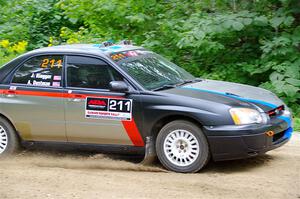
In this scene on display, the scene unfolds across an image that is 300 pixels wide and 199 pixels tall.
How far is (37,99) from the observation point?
286 inches

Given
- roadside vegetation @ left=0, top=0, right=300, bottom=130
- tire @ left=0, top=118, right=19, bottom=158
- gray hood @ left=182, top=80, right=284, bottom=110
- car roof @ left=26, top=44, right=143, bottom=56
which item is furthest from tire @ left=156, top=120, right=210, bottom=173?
roadside vegetation @ left=0, top=0, right=300, bottom=130

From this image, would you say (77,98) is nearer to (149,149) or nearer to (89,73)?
(89,73)

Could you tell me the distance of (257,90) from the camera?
756 cm

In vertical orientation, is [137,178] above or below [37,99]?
below

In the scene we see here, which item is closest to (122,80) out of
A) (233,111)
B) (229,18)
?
(233,111)

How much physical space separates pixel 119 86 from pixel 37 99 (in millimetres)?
1265

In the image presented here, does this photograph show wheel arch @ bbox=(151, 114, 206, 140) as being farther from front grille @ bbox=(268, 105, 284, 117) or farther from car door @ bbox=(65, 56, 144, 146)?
front grille @ bbox=(268, 105, 284, 117)

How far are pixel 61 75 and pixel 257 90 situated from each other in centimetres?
275

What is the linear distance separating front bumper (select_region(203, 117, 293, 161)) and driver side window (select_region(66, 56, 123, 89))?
58.7 inches

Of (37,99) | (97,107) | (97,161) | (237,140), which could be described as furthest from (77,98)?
(237,140)

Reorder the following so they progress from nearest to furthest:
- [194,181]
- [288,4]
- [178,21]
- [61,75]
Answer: [194,181] < [61,75] < [288,4] < [178,21]

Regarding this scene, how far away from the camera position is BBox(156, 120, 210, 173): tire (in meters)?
6.46

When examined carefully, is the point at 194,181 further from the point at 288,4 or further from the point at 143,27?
the point at 143,27

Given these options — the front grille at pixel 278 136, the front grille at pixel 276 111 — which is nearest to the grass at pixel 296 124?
the front grille at pixel 276 111
